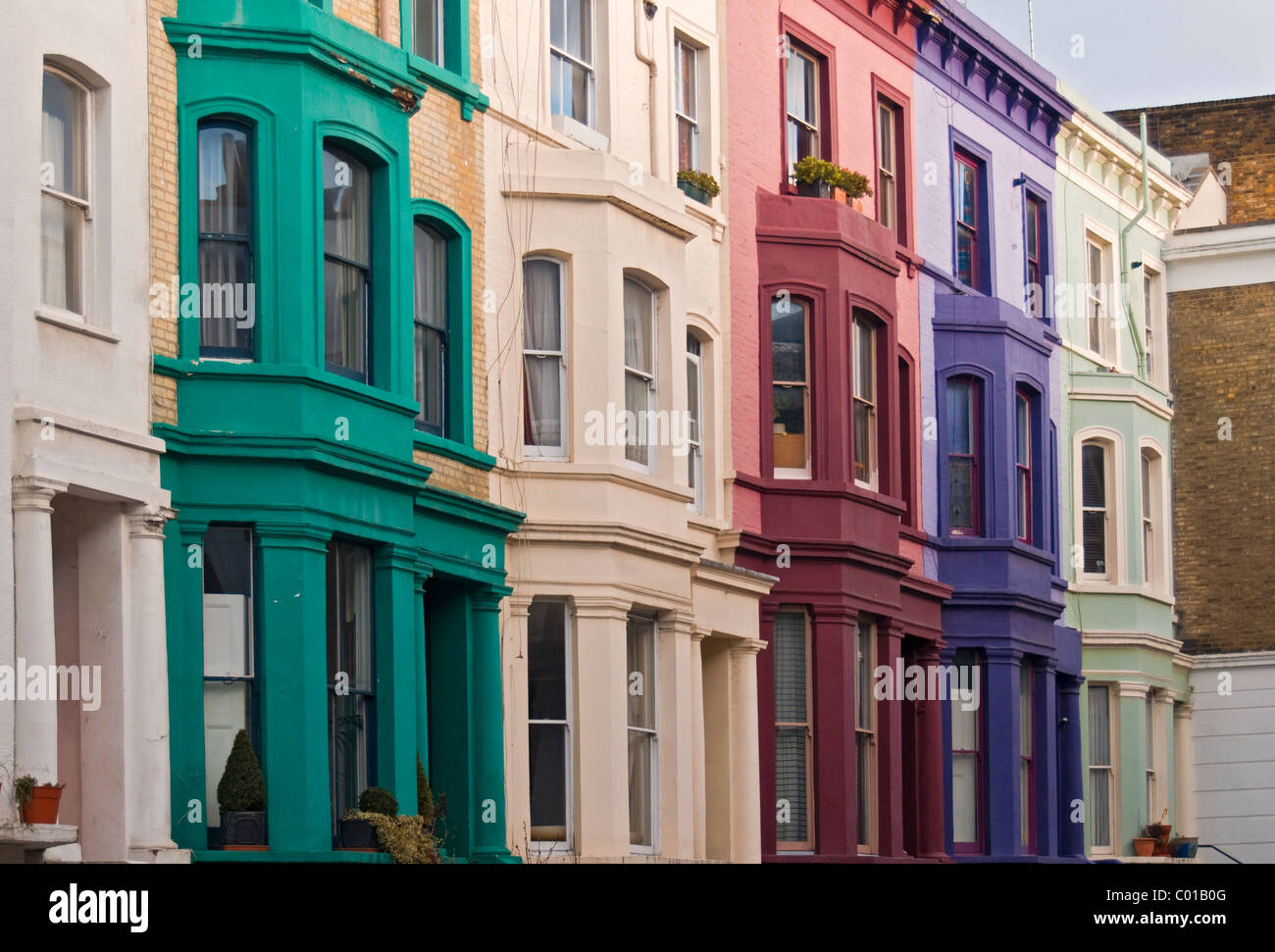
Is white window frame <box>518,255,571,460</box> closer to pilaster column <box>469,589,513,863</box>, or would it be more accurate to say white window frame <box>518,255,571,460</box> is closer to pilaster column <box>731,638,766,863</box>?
pilaster column <box>469,589,513,863</box>

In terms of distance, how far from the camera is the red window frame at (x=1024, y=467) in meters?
35.7

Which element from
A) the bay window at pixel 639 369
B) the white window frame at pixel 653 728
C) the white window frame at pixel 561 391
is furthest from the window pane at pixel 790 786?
the white window frame at pixel 561 391

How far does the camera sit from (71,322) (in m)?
19.8

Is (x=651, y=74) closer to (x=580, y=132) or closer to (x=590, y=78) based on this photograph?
(x=590, y=78)

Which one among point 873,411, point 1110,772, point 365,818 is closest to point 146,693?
point 365,818

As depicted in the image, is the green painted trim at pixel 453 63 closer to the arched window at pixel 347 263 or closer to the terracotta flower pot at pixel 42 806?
the arched window at pixel 347 263

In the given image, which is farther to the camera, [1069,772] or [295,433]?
[1069,772]

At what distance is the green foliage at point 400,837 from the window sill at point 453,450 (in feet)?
11.3

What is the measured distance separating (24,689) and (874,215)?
1675 centimetres

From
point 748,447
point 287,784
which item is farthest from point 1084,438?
point 287,784

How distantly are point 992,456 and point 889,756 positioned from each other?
5.53 m

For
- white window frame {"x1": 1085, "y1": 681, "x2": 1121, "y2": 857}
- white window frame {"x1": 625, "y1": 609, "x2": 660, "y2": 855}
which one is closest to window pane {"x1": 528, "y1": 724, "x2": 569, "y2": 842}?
white window frame {"x1": 625, "y1": 609, "x2": 660, "y2": 855}

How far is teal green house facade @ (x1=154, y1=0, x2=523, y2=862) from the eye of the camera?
21.0 metres

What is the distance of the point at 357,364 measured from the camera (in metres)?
23.0
